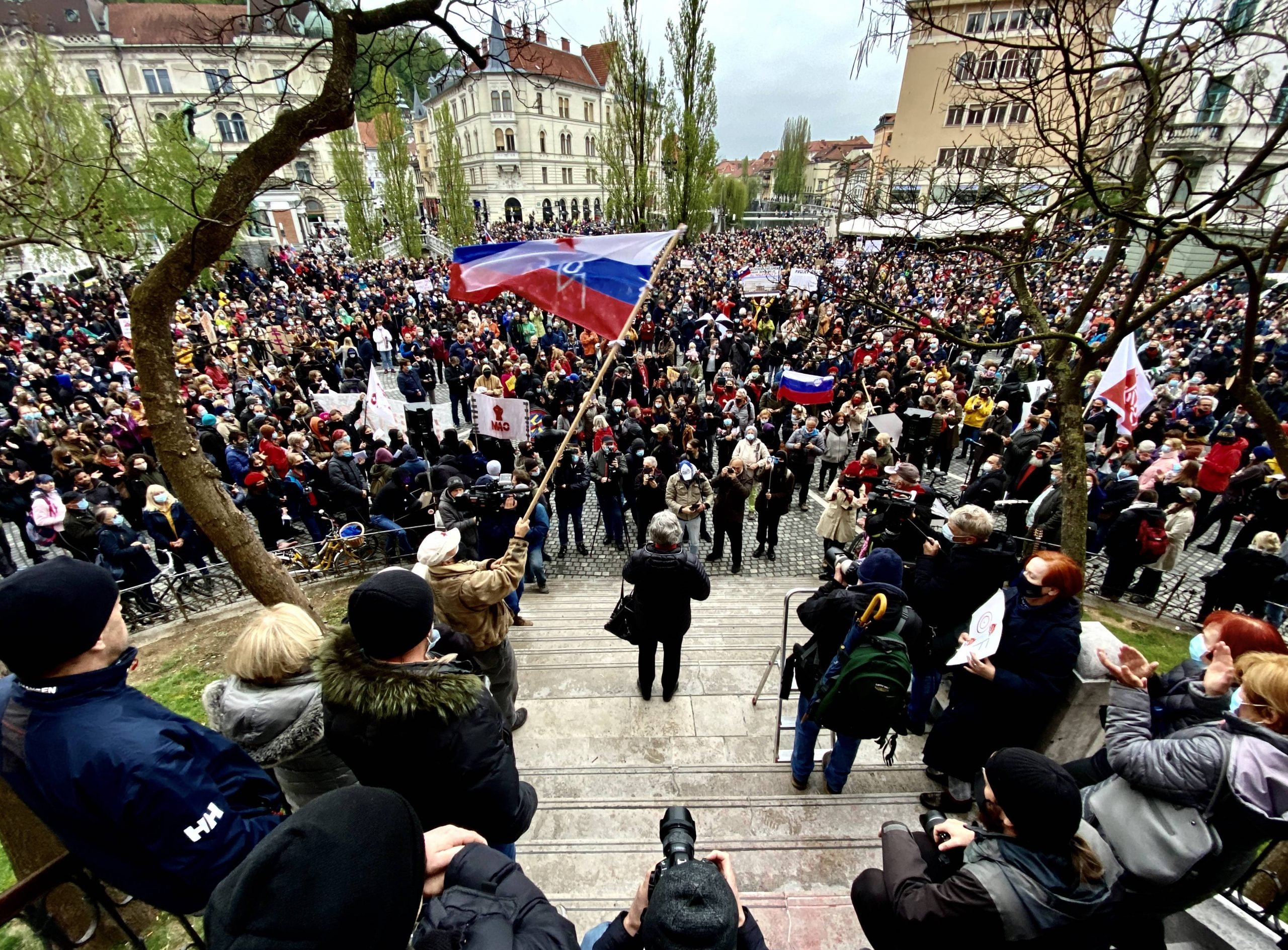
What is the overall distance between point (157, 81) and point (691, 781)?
72919 mm

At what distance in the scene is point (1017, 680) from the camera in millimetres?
3475

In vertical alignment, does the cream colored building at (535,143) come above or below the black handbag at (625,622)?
above

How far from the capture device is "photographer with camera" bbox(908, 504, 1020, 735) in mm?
4172

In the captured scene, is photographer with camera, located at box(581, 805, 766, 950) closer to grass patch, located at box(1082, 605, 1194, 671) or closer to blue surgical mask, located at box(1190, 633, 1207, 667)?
blue surgical mask, located at box(1190, 633, 1207, 667)

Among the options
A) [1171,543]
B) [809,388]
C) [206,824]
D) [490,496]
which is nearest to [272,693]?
[206,824]

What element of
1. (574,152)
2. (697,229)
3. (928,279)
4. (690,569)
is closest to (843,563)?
(690,569)

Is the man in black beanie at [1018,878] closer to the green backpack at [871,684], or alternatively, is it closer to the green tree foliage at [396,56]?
the green backpack at [871,684]

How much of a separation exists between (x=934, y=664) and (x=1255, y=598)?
410 centimetres

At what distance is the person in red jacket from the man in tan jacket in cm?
1046

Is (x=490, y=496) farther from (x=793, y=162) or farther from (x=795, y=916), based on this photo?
(x=793, y=162)

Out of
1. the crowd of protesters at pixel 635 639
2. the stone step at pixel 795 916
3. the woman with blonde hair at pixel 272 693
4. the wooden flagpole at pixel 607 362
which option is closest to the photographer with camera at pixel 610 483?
the crowd of protesters at pixel 635 639

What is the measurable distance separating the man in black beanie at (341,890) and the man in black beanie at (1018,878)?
1.40m

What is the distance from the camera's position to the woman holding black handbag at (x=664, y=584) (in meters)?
4.58

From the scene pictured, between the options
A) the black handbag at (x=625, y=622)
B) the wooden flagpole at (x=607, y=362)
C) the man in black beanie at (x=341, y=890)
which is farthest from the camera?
the black handbag at (x=625, y=622)
